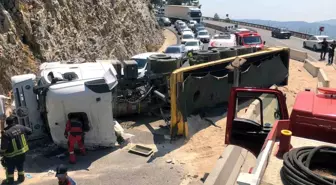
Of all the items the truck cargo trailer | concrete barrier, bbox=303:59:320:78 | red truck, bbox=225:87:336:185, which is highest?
the truck cargo trailer

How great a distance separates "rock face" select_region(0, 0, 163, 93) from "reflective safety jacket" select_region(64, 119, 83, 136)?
4.24 meters

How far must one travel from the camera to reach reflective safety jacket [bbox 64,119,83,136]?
7832 mm

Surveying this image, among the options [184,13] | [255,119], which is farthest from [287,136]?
[184,13]

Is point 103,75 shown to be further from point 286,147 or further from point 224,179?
point 286,147

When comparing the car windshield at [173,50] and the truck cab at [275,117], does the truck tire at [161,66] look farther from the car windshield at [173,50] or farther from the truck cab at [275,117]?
A: the car windshield at [173,50]

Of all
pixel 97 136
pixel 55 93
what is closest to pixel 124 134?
pixel 97 136

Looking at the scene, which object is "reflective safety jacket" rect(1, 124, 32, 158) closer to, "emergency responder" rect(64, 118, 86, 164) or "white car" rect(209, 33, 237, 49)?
"emergency responder" rect(64, 118, 86, 164)

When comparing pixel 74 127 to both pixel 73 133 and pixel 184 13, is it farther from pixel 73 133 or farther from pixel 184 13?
pixel 184 13

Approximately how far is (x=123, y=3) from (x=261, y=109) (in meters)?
21.4

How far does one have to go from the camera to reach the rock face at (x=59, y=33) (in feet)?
38.9

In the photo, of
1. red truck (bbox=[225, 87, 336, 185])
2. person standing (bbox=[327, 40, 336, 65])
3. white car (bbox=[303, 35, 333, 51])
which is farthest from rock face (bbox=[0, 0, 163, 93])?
white car (bbox=[303, 35, 333, 51])

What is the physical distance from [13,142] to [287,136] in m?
5.25

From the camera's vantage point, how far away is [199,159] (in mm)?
8461

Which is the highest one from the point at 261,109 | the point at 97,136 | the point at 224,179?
the point at 261,109
